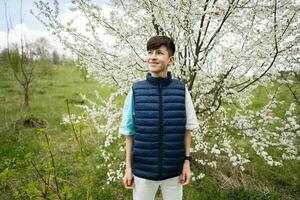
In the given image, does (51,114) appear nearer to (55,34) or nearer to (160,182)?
(55,34)

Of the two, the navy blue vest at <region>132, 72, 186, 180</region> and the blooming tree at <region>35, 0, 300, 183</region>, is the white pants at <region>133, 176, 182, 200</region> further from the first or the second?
the blooming tree at <region>35, 0, 300, 183</region>

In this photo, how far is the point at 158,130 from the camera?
94.7 inches

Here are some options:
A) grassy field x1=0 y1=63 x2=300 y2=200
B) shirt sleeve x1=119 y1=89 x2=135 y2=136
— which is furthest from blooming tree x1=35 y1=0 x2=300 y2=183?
shirt sleeve x1=119 y1=89 x2=135 y2=136

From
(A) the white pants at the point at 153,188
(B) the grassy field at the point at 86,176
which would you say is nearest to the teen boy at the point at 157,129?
(A) the white pants at the point at 153,188

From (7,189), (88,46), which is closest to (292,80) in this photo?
(88,46)

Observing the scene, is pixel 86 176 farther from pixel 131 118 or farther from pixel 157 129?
pixel 157 129

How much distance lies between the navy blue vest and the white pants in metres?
0.08

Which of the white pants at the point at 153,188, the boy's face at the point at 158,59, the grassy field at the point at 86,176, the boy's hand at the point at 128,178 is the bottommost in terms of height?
the grassy field at the point at 86,176

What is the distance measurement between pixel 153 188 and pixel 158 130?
499mm

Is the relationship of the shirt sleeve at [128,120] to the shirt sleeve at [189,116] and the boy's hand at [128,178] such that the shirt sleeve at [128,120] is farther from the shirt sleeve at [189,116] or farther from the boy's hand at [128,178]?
the shirt sleeve at [189,116]

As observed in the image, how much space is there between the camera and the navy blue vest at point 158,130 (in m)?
2.41

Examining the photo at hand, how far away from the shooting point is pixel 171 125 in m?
2.42

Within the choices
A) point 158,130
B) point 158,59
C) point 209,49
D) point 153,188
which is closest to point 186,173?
point 153,188

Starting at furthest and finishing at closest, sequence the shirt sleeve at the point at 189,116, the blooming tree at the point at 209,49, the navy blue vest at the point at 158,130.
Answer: the blooming tree at the point at 209,49, the shirt sleeve at the point at 189,116, the navy blue vest at the point at 158,130
